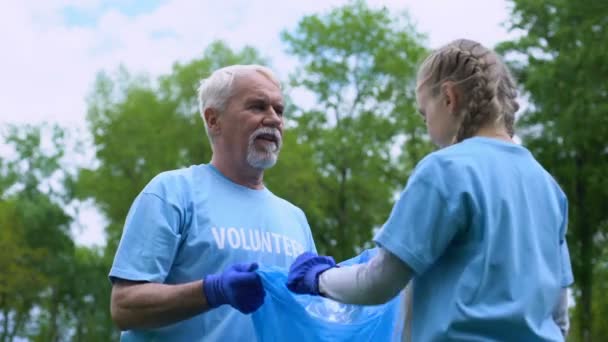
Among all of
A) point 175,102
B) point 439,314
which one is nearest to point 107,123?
point 175,102

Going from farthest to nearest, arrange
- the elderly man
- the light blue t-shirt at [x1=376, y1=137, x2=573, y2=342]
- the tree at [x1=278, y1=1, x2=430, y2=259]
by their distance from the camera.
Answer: the tree at [x1=278, y1=1, x2=430, y2=259] < the elderly man < the light blue t-shirt at [x1=376, y1=137, x2=573, y2=342]

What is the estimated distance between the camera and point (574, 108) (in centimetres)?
2311

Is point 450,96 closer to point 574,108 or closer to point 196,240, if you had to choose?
point 196,240

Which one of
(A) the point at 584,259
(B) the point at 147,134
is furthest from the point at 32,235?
(A) the point at 584,259

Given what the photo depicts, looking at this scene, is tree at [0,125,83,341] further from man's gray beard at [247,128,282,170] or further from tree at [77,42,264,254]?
man's gray beard at [247,128,282,170]

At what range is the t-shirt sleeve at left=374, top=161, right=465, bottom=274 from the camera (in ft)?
8.77

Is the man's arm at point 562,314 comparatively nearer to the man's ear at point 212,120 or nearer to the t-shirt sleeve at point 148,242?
the t-shirt sleeve at point 148,242

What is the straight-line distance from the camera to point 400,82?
94.9ft

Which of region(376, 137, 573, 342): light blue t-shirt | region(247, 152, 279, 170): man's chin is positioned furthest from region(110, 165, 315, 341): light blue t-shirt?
region(376, 137, 573, 342): light blue t-shirt

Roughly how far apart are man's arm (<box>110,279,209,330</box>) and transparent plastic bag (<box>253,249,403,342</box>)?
28cm

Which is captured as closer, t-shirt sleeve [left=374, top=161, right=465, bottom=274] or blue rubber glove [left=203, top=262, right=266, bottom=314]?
t-shirt sleeve [left=374, top=161, right=465, bottom=274]

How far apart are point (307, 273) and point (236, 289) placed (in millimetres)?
456

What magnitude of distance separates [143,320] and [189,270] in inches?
13.1

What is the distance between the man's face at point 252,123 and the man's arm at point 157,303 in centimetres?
97
